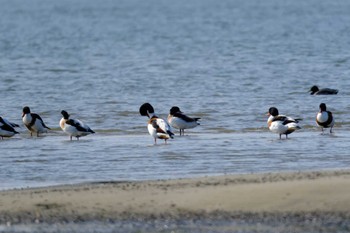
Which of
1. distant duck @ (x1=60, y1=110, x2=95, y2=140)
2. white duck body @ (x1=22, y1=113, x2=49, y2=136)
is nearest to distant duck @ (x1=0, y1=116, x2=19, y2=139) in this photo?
white duck body @ (x1=22, y1=113, x2=49, y2=136)

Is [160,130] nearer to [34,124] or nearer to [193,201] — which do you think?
[34,124]

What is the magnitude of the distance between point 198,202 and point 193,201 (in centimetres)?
7

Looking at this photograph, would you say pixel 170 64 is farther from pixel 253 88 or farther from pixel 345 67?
A: pixel 253 88

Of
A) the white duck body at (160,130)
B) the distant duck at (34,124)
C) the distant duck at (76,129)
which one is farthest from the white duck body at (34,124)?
the white duck body at (160,130)

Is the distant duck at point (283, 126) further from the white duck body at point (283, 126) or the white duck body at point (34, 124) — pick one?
the white duck body at point (34, 124)

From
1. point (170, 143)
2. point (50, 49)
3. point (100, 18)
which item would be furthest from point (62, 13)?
point (170, 143)

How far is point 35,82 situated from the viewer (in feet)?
109

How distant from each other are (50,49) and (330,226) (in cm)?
4243

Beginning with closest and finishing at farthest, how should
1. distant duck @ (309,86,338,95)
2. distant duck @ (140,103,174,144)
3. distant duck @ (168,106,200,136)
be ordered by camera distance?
1. distant duck @ (140,103,174,144)
2. distant duck @ (168,106,200,136)
3. distant duck @ (309,86,338,95)

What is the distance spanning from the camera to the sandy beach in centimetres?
1193

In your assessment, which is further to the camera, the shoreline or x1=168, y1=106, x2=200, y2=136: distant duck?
x1=168, y1=106, x2=200, y2=136: distant duck

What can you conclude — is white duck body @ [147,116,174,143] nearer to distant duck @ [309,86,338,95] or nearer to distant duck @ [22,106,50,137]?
distant duck @ [22,106,50,137]

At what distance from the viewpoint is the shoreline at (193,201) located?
12.0 m

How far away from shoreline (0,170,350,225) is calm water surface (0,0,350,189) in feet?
5.14
